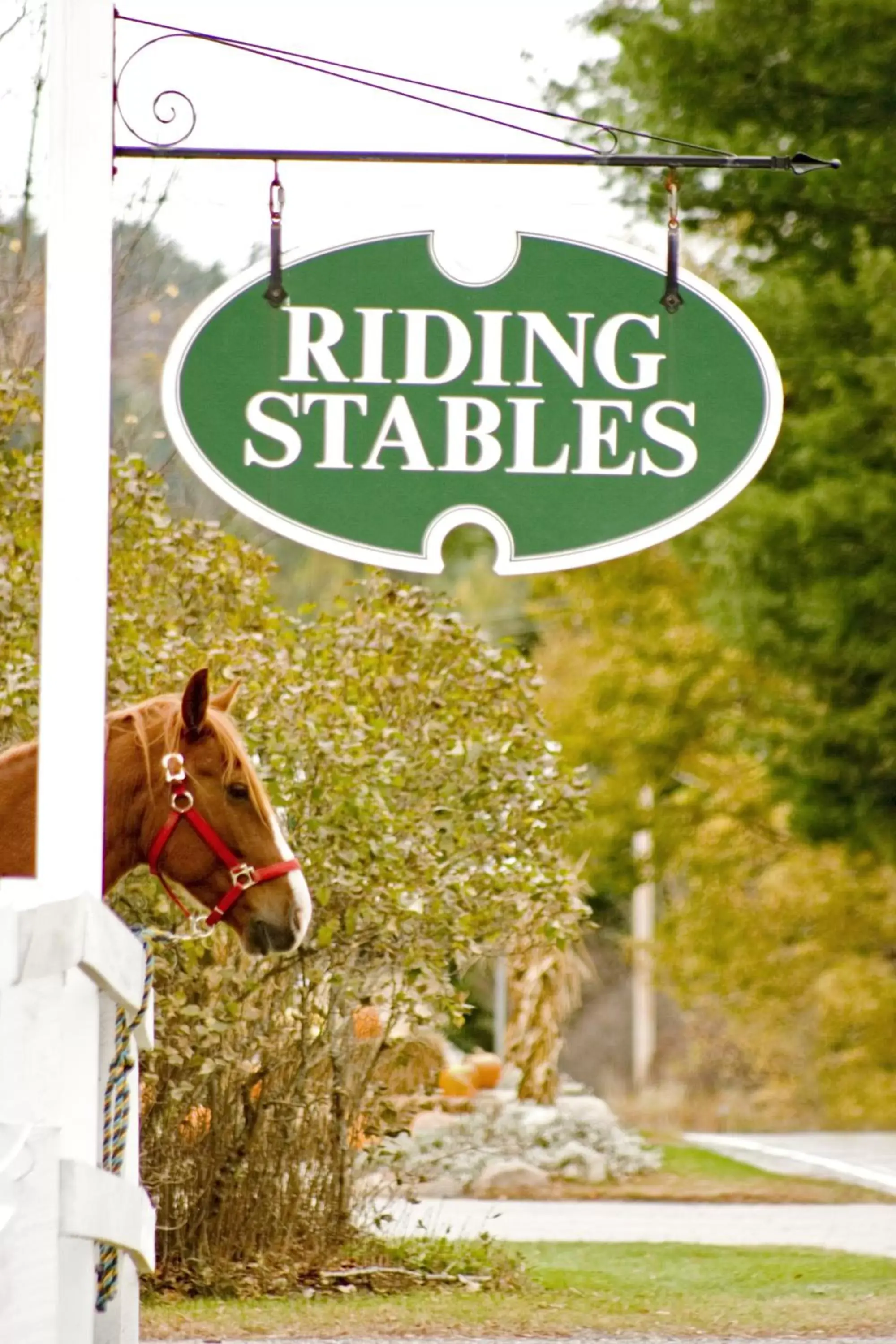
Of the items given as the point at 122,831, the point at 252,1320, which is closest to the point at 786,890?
the point at 252,1320

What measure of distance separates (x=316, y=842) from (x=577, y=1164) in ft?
21.2

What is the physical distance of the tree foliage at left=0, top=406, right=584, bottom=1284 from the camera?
8125 mm

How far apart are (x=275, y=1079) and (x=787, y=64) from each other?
27.8 ft

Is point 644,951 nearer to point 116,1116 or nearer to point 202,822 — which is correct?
point 202,822

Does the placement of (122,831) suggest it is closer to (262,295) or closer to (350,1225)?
(262,295)

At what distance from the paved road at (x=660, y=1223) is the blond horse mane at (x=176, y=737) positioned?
4421 millimetres

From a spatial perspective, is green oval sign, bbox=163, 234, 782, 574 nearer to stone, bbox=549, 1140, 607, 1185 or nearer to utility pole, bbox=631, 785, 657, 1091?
stone, bbox=549, 1140, 607, 1185

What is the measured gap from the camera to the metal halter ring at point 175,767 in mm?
5844

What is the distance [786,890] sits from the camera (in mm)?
21391

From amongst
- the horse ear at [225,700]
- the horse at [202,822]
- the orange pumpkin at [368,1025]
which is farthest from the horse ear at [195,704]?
the orange pumpkin at [368,1025]

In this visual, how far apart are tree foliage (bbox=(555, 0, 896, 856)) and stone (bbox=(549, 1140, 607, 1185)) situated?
322cm

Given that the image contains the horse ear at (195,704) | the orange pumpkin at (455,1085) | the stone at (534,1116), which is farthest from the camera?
the orange pumpkin at (455,1085)

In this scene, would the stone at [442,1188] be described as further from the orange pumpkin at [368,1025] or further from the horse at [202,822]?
the horse at [202,822]

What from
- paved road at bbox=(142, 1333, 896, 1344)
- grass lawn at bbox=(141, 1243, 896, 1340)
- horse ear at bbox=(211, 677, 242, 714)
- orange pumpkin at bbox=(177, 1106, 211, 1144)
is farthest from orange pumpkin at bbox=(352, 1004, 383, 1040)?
horse ear at bbox=(211, 677, 242, 714)
